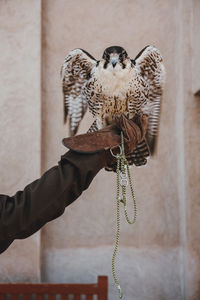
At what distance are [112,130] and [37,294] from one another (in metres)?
1.68

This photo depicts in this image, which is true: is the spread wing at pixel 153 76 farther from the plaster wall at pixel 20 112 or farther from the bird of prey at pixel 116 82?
the plaster wall at pixel 20 112

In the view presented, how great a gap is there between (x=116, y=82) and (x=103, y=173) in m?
0.90

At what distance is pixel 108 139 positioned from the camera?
96cm

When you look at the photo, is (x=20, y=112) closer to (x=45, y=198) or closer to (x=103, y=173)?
(x=103, y=173)

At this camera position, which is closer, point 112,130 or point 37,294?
point 112,130

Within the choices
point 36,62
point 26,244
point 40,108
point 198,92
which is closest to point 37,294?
point 26,244

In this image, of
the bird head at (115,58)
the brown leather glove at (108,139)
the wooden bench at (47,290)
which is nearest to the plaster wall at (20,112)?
the wooden bench at (47,290)

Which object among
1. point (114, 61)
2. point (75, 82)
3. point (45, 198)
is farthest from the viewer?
point (75, 82)

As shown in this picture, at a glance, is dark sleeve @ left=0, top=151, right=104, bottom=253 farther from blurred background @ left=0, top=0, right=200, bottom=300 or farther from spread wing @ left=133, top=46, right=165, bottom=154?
blurred background @ left=0, top=0, right=200, bottom=300

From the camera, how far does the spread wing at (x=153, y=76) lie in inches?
86.0

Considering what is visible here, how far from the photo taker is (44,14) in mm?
2869

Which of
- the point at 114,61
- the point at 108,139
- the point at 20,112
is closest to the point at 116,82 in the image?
the point at 114,61

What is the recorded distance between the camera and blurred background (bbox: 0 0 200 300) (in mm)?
2599

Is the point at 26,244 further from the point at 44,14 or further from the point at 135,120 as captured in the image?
the point at 44,14
